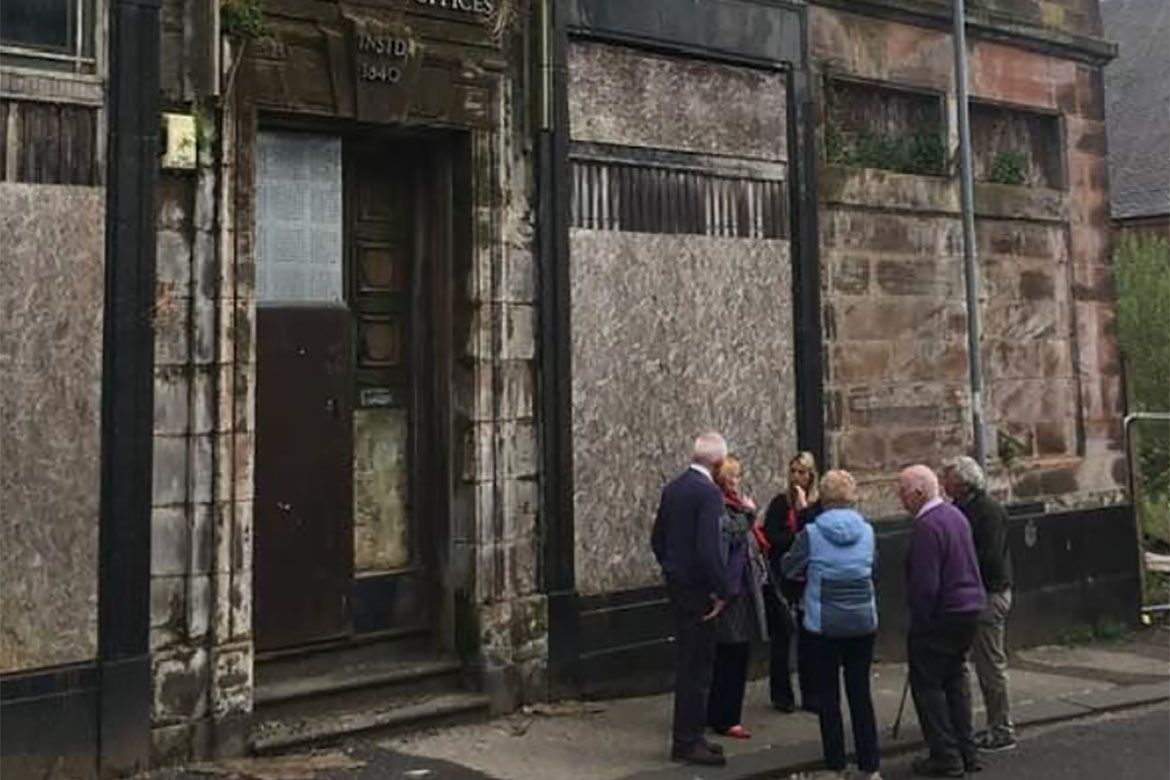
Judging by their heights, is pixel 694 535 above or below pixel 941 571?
above

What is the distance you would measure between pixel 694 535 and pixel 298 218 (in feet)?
9.89

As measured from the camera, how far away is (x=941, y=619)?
698cm

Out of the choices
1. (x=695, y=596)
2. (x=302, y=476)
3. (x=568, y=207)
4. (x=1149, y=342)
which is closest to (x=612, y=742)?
(x=695, y=596)

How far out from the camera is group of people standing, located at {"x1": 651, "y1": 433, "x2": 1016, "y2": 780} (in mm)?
6812

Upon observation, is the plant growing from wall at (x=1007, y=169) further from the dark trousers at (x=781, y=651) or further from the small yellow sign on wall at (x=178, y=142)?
the small yellow sign on wall at (x=178, y=142)

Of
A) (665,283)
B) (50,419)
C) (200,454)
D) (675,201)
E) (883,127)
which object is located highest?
(883,127)

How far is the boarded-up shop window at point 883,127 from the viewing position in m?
10.7

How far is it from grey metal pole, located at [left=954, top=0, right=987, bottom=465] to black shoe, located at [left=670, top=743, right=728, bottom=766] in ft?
14.4

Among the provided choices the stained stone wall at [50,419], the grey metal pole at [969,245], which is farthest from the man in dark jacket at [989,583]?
the stained stone wall at [50,419]

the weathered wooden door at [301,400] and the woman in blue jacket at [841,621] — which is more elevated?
the weathered wooden door at [301,400]

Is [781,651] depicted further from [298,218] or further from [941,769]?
[298,218]

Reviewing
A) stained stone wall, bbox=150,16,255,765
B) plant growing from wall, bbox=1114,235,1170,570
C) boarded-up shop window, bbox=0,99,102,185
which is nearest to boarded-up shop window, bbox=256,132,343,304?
stained stone wall, bbox=150,16,255,765

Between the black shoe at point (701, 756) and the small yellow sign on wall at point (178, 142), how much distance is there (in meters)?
4.09

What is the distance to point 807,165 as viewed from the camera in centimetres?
1019
